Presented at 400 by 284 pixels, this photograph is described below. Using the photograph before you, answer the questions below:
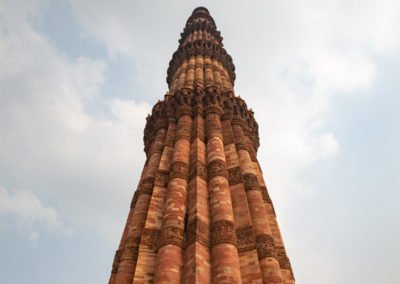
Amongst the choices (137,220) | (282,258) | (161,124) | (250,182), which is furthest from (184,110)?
(282,258)

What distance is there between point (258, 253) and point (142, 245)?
104 inches

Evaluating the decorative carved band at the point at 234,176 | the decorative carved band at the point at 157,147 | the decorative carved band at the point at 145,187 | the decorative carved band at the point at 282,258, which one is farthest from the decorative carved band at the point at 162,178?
the decorative carved band at the point at 282,258

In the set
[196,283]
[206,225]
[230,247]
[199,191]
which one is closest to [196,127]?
[199,191]

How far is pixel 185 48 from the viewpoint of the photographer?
70.7ft

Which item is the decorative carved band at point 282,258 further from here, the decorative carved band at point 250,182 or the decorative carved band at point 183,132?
the decorative carved band at point 183,132

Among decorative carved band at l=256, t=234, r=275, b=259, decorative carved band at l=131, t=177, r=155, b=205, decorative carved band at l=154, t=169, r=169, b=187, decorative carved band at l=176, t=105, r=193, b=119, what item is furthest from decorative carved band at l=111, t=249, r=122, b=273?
decorative carved band at l=176, t=105, r=193, b=119

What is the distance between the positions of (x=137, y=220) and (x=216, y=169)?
2579mm

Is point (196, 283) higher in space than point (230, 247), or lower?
lower

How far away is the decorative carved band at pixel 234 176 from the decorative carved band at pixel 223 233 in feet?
6.50

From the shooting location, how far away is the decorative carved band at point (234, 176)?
33.9 feet

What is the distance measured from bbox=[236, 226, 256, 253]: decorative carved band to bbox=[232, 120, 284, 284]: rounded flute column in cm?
32

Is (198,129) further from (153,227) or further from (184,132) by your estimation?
(153,227)

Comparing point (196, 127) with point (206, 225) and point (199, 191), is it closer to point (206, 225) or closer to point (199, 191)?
point (199, 191)

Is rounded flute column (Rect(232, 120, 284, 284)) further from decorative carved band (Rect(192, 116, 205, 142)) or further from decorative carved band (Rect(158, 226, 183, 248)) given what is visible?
decorative carved band (Rect(158, 226, 183, 248))
